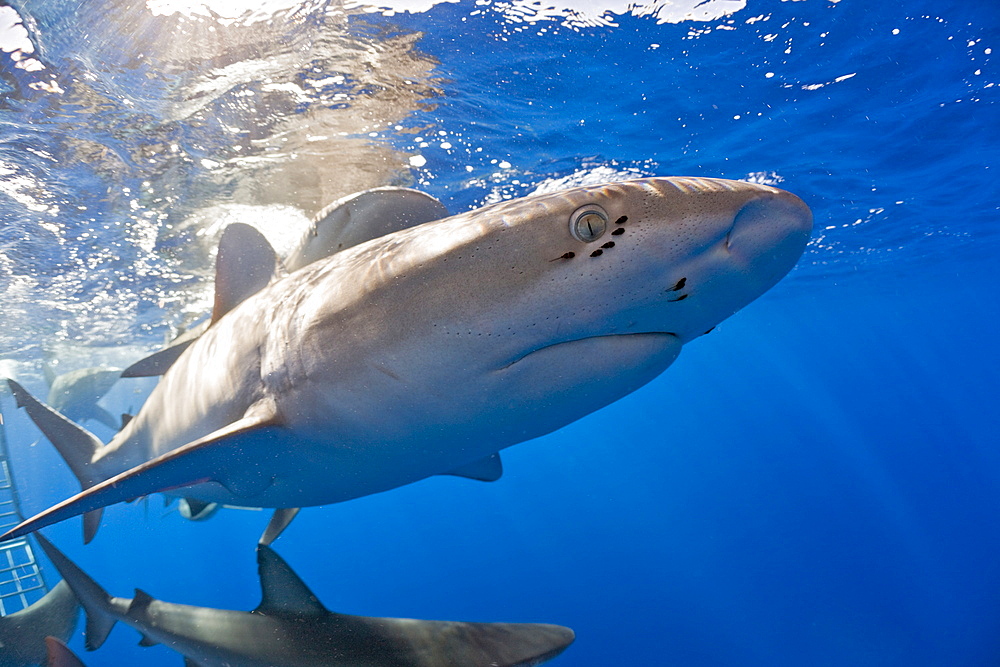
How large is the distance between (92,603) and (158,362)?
2303 millimetres

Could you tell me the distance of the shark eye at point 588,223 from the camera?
162 centimetres

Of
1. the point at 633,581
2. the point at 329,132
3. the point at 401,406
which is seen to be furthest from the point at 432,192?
the point at 633,581

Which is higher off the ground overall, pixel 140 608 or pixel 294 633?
pixel 294 633

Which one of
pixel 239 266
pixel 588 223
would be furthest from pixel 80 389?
pixel 588 223

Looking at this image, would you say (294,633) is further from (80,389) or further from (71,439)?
(80,389)

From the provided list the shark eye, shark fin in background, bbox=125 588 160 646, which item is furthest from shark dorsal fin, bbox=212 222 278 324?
the shark eye

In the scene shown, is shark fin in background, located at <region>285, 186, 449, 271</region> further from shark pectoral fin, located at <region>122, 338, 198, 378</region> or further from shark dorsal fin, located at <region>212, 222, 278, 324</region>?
shark pectoral fin, located at <region>122, 338, 198, 378</region>

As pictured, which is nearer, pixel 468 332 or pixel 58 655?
pixel 468 332

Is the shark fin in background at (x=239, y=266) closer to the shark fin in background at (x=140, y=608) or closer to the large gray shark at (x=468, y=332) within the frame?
the large gray shark at (x=468, y=332)

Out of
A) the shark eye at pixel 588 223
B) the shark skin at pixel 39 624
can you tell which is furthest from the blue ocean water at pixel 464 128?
the shark eye at pixel 588 223

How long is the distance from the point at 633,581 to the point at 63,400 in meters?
31.7

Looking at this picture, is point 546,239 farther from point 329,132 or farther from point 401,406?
point 329,132

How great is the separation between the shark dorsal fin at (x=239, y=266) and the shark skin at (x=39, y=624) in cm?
443

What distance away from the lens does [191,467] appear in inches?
99.6
